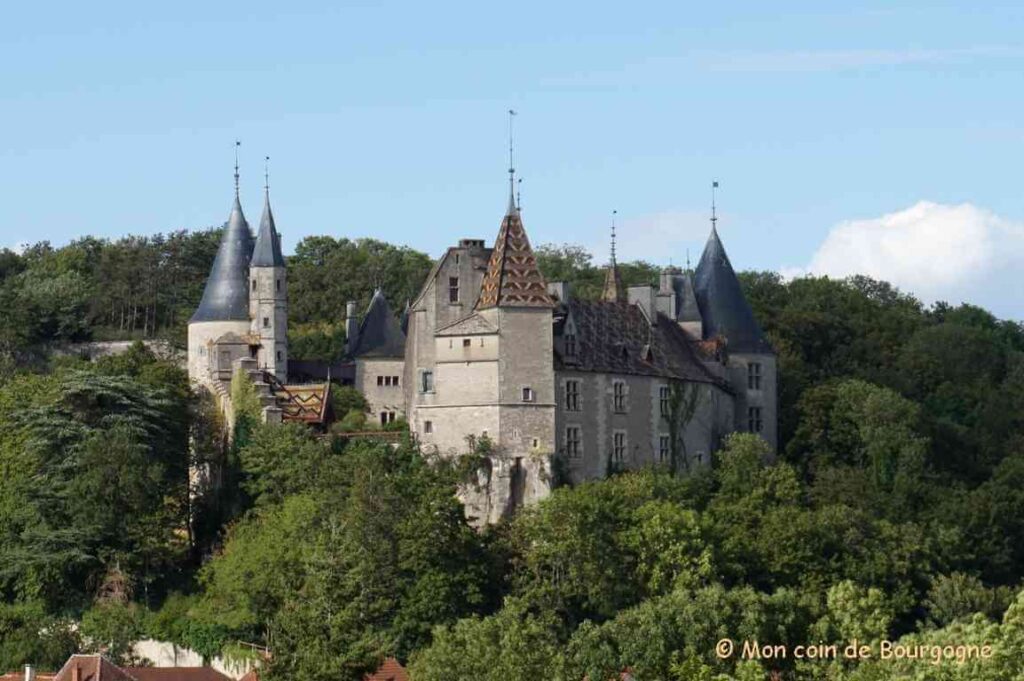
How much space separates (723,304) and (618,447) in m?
8.52

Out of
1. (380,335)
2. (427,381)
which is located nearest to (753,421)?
(380,335)

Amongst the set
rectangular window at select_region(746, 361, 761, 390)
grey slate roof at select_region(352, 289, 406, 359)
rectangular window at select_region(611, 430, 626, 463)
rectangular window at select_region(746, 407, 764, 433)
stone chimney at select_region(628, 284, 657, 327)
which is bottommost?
rectangular window at select_region(611, 430, 626, 463)

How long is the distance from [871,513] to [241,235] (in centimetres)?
1967

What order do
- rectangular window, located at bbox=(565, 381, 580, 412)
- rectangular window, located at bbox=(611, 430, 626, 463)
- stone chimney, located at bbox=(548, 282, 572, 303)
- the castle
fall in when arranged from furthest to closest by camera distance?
stone chimney, located at bbox=(548, 282, 572, 303) < rectangular window, located at bbox=(611, 430, 626, 463) < rectangular window, located at bbox=(565, 381, 580, 412) < the castle

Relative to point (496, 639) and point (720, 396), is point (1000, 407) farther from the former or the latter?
point (496, 639)

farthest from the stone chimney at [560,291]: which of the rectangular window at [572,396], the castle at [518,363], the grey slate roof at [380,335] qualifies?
the grey slate roof at [380,335]

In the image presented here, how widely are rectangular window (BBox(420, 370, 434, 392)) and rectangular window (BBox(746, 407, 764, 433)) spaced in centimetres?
1133

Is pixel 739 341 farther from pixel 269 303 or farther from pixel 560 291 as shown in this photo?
pixel 269 303

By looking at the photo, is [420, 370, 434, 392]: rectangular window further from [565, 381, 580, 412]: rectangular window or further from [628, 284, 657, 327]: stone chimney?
[628, 284, 657, 327]: stone chimney

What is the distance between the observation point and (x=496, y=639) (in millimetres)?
70750

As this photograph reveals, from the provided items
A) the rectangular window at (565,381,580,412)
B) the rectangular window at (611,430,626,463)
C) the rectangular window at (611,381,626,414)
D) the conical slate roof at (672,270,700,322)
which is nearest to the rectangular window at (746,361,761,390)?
the conical slate roof at (672,270,700,322)

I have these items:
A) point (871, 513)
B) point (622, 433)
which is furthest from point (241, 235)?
point (871, 513)

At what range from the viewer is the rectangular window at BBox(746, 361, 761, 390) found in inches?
3617

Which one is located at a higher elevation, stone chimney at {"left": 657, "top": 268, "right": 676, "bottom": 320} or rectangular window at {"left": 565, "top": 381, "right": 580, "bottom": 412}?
stone chimney at {"left": 657, "top": 268, "right": 676, "bottom": 320}
